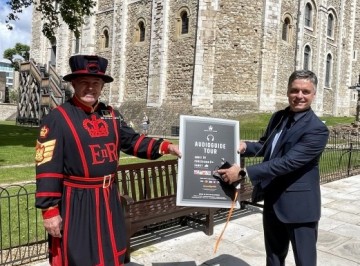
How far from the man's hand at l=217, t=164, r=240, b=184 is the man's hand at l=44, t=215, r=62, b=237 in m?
1.42

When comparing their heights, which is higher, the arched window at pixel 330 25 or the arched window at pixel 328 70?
the arched window at pixel 330 25

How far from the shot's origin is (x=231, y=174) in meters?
3.21

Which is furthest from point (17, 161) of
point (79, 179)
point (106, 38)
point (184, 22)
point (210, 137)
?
point (106, 38)

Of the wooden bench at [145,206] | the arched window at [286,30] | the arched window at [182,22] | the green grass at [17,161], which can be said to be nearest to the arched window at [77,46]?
the arched window at [182,22]

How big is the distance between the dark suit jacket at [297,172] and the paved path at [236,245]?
72.8 inches

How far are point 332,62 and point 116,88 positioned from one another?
19.5 metres

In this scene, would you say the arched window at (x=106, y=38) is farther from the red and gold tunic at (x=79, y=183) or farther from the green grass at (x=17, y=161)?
the red and gold tunic at (x=79, y=183)

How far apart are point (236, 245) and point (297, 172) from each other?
251 centimetres

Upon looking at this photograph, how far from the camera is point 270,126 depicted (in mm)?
3557

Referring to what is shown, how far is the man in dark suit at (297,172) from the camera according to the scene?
3.01 metres

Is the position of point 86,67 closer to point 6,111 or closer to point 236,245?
point 236,245

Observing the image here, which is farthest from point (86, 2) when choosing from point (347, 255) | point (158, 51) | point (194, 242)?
point (347, 255)

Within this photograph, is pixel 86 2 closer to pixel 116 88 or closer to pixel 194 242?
pixel 116 88

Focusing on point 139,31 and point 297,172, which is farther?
point 139,31
